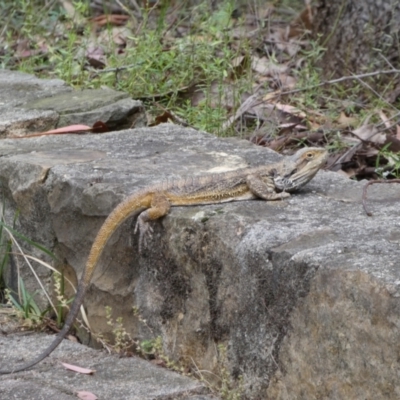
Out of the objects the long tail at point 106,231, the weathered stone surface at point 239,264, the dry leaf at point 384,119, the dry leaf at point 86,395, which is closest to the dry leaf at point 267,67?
the dry leaf at point 384,119

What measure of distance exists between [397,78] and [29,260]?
11.8 ft

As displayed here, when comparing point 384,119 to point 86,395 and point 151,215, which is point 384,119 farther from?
point 86,395

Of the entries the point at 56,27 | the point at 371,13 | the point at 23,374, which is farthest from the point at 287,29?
the point at 23,374

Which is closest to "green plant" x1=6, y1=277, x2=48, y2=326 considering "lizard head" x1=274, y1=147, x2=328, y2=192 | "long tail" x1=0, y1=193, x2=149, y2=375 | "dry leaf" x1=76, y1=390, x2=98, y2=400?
"long tail" x1=0, y1=193, x2=149, y2=375

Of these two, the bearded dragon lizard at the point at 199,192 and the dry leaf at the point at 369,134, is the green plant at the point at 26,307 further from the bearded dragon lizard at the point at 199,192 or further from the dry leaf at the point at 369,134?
the dry leaf at the point at 369,134

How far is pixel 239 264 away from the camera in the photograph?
12.7ft

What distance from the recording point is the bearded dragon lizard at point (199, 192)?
432 cm

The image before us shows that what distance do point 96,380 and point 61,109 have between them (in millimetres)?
2401

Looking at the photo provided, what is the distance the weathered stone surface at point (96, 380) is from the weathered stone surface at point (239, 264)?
0.15 meters

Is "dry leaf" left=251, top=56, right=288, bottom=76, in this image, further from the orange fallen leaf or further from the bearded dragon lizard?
the orange fallen leaf

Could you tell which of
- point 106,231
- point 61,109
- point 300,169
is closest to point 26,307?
point 106,231

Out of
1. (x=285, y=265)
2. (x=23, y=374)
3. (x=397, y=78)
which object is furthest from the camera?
(x=397, y=78)

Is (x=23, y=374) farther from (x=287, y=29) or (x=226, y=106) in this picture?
(x=287, y=29)

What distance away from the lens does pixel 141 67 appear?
7.30m
